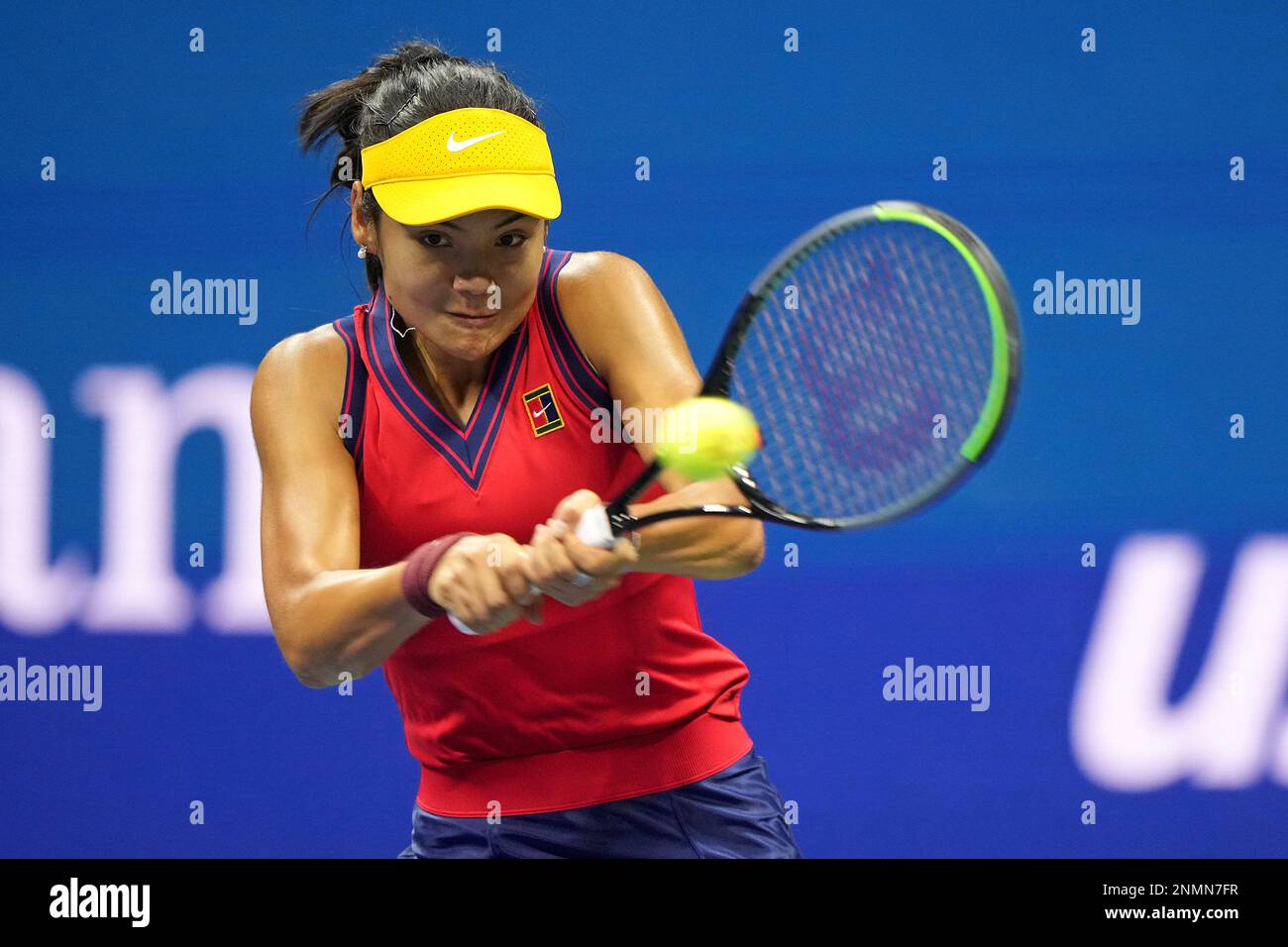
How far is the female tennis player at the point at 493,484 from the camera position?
163 cm

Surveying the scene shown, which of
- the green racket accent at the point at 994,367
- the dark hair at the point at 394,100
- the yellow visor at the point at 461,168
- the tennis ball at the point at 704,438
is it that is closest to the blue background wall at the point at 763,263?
the dark hair at the point at 394,100

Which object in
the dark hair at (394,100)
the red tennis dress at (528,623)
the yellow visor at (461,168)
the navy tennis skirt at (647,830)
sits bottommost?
the navy tennis skirt at (647,830)

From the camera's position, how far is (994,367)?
144 cm

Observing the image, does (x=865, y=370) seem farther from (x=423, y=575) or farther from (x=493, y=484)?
(x=423, y=575)

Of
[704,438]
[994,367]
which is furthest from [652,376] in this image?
[994,367]

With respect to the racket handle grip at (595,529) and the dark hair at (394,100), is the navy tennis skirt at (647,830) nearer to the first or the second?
the racket handle grip at (595,529)

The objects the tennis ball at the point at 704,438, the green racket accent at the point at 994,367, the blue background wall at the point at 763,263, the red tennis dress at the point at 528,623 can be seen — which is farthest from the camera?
the blue background wall at the point at 763,263

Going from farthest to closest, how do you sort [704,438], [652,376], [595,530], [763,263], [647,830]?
1. [763,263]
2. [647,830]
3. [652,376]
4. [704,438]
5. [595,530]

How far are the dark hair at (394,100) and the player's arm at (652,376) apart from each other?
0.21 meters

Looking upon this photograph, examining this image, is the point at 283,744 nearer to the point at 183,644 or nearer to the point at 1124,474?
the point at 183,644

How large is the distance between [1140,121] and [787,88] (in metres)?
0.71

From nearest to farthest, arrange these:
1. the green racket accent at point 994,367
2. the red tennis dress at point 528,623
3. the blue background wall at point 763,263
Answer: the green racket accent at point 994,367
the red tennis dress at point 528,623
the blue background wall at point 763,263

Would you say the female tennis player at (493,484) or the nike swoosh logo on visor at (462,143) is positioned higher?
the nike swoosh logo on visor at (462,143)

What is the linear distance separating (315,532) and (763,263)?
5.06 ft
